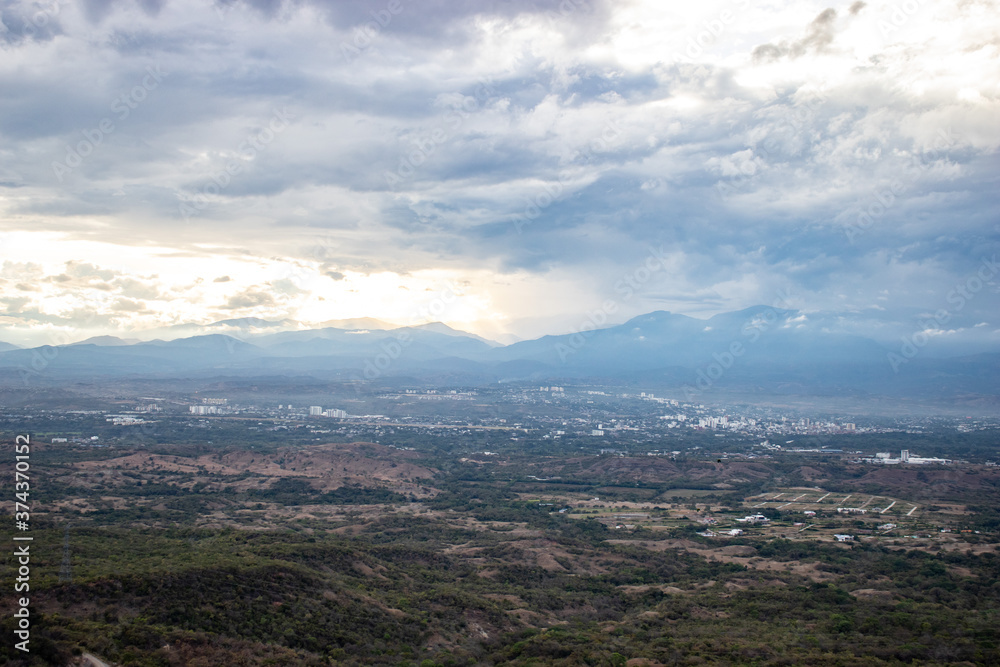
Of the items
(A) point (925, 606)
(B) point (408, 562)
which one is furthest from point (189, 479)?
(A) point (925, 606)

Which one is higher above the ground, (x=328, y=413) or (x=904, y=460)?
(x=328, y=413)

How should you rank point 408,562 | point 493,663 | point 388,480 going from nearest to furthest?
1. point 493,663
2. point 408,562
3. point 388,480

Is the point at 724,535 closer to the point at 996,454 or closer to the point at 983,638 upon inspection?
the point at 983,638

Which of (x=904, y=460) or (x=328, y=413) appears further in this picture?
(x=328, y=413)

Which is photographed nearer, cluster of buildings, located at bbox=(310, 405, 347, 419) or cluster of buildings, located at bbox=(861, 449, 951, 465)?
cluster of buildings, located at bbox=(861, 449, 951, 465)

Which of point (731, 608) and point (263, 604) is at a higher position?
point (263, 604)

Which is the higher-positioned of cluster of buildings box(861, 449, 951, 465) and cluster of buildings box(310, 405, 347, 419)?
cluster of buildings box(310, 405, 347, 419)

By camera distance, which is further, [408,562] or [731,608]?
[408,562]

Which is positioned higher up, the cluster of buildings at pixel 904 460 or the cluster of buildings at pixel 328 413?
the cluster of buildings at pixel 328 413

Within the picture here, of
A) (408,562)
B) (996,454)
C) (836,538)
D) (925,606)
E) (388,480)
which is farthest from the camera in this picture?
(996,454)

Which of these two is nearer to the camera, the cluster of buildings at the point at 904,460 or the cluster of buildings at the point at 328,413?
the cluster of buildings at the point at 904,460

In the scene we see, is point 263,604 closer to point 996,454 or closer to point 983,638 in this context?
point 983,638
